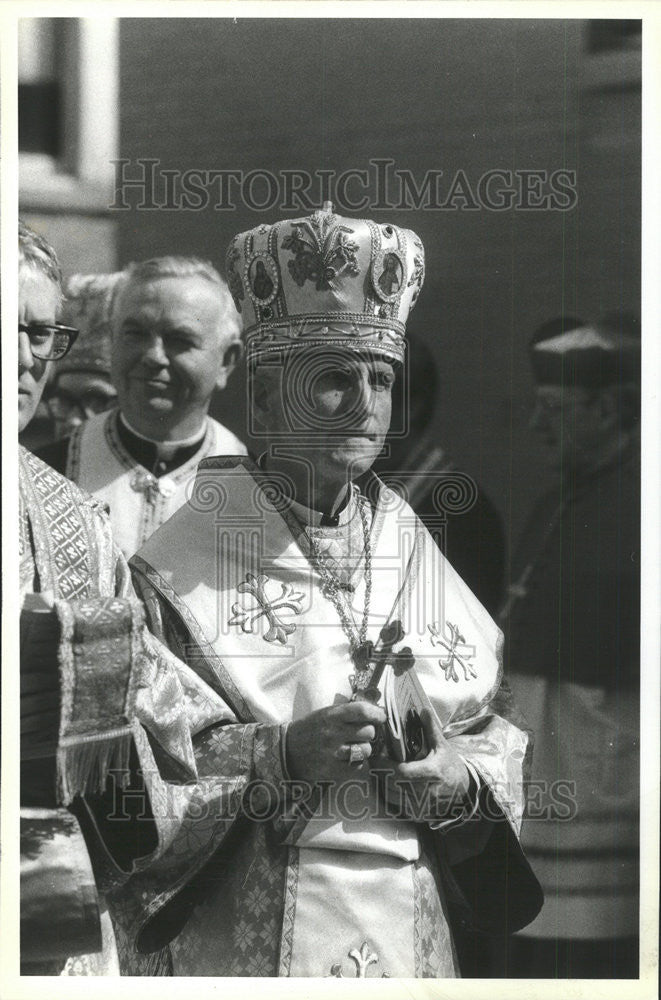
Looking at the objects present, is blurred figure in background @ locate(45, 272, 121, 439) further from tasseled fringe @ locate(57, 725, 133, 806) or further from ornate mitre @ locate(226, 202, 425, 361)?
tasseled fringe @ locate(57, 725, 133, 806)

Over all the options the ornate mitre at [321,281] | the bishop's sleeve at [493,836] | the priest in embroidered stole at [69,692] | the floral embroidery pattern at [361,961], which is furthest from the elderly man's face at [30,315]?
the floral embroidery pattern at [361,961]

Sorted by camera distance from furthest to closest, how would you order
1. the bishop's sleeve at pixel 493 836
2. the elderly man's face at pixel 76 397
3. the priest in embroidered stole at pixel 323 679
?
1. the elderly man's face at pixel 76 397
2. the bishop's sleeve at pixel 493 836
3. the priest in embroidered stole at pixel 323 679

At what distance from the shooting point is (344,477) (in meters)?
4.02

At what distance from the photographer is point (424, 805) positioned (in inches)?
154

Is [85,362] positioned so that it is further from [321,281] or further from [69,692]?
[69,692]

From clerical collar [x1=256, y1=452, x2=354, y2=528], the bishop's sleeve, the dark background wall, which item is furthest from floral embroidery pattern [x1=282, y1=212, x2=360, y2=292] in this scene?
the bishop's sleeve

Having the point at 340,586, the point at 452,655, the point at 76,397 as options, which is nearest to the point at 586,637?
the point at 452,655

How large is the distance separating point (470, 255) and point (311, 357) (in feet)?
1.88

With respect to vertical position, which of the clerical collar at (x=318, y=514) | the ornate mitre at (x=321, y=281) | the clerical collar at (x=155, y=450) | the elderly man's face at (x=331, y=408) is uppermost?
the ornate mitre at (x=321, y=281)

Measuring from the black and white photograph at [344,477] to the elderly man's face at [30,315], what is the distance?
11 mm

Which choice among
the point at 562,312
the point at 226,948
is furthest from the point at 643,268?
the point at 226,948

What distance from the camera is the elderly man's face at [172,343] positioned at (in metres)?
4.06

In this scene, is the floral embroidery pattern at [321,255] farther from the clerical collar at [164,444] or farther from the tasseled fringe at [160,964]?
the tasseled fringe at [160,964]

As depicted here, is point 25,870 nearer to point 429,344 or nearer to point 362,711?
point 362,711
